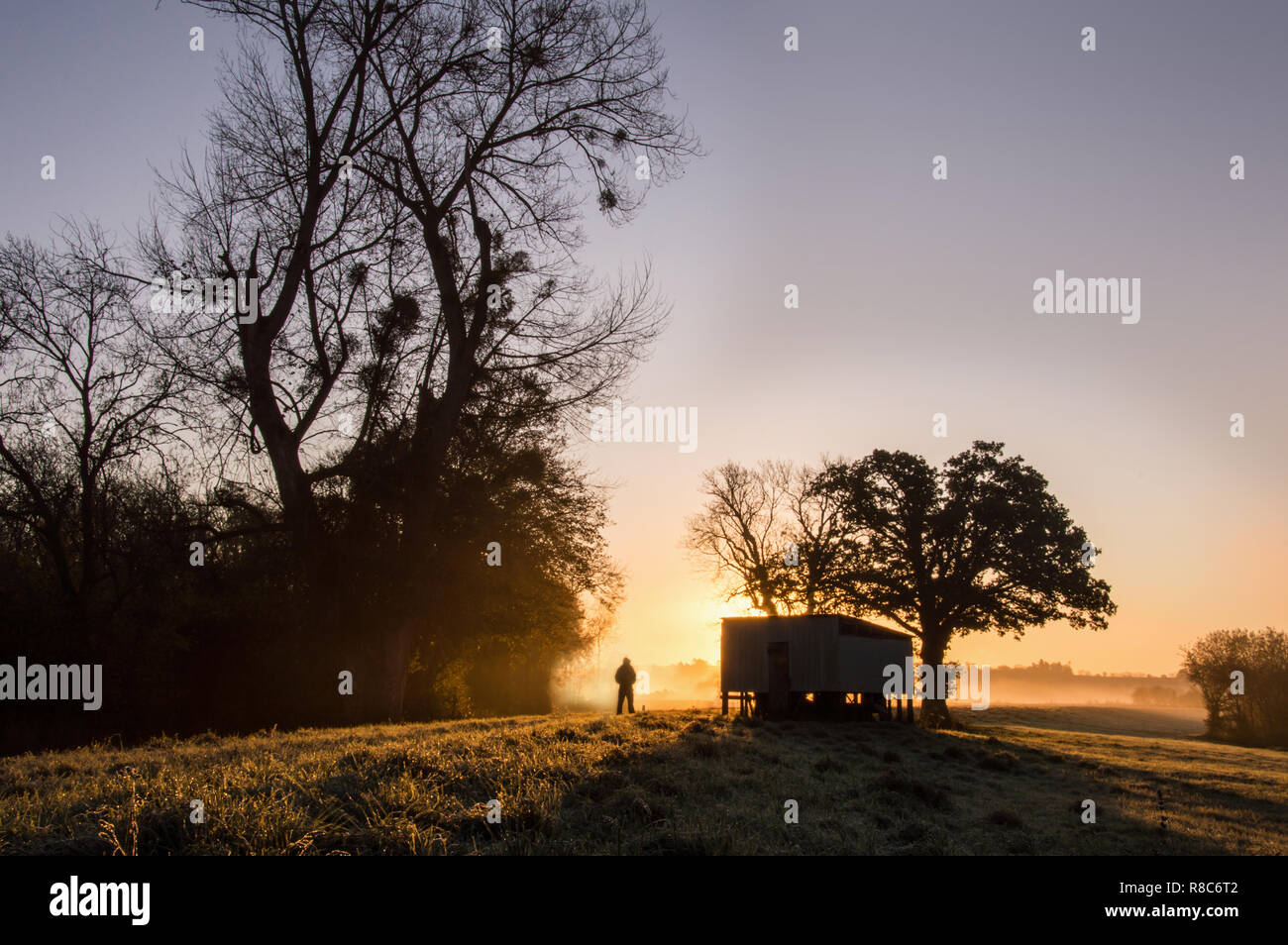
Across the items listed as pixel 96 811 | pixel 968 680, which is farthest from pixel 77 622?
pixel 968 680

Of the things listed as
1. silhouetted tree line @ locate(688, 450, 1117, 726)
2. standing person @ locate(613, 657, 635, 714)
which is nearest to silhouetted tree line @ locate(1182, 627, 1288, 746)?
silhouetted tree line @ locate(688, 450, 1117, 726)

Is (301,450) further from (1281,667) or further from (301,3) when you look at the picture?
(1281,667)

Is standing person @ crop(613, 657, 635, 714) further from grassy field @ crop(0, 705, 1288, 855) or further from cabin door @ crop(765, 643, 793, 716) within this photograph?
grassy field @ crop(0, 705, 1288, 855)

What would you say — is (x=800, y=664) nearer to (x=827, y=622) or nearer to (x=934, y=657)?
(x=827, y=622)

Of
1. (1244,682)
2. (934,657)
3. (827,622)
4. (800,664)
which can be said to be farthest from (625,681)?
(1244,682)

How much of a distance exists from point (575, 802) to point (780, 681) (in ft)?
74.7

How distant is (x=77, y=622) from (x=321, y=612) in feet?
24.0

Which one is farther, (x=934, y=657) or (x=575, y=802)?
(x=934, y=657)

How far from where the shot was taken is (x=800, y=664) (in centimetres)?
2783

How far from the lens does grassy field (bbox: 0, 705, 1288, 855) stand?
466cm

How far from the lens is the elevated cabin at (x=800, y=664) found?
2747 centimetres

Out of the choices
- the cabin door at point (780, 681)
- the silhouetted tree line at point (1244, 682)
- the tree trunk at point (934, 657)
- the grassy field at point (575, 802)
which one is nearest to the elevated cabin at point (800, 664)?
the cabin door at point (780, 681)

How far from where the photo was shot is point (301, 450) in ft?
61.6
